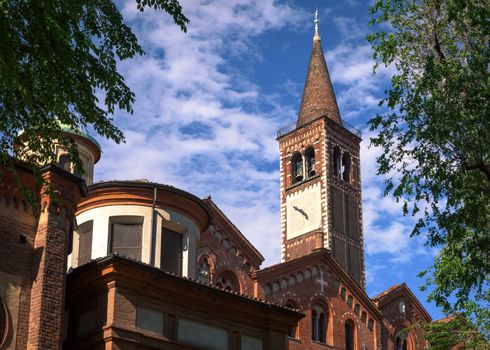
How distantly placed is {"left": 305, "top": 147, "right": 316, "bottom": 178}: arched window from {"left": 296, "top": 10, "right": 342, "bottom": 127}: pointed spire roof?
2.42 meters

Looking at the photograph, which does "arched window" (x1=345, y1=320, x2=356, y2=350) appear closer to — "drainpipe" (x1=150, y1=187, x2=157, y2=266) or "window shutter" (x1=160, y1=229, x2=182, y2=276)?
"window shutter" (x1=160, y1=229, x2=182, y2=276)

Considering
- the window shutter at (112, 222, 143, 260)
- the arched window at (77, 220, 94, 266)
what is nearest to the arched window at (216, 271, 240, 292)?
the arched window at (77, 220, 94, 266)

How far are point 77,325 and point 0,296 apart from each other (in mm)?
2457

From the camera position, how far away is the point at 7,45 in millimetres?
11531

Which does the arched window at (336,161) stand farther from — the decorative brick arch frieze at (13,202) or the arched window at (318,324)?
the decorative brick arch frieze at (13,202)

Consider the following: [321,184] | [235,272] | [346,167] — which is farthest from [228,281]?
[346,167]

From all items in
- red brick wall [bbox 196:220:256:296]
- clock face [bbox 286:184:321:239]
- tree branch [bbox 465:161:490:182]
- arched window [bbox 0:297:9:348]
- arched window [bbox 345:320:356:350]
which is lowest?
arched window [bbox 0:297:9:348]

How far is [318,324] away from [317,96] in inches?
1342

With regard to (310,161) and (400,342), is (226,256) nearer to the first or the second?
(400,342)

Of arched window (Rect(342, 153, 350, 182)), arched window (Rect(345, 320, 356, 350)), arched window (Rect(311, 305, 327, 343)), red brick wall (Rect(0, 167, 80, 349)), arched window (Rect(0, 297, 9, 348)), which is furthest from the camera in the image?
arched window (Rect(342, 153, 350, 182))

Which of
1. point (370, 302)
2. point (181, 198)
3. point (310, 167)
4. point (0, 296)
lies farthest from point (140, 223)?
point (310, 167)

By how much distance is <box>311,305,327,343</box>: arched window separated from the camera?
38150mm

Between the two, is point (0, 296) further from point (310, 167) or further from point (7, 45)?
point (310, 167)

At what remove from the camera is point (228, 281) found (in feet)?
122
